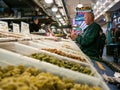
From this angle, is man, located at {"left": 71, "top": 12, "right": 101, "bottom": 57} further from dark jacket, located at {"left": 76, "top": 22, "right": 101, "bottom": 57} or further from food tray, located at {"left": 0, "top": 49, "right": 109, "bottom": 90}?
food tray, located at {"left": 0, "top": 49, "right": 109, "bottom": 90}

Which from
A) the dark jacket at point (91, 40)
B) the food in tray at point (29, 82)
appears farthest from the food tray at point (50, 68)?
the dark jacket at point (91, 40)

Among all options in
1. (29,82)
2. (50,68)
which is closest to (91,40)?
(50,68)

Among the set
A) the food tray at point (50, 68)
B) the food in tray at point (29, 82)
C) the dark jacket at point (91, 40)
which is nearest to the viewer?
the food in tray at point (29, 82)

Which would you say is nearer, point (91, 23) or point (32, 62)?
point (32, 62)

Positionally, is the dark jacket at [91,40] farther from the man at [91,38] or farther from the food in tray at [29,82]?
the food in tray at [29,82]

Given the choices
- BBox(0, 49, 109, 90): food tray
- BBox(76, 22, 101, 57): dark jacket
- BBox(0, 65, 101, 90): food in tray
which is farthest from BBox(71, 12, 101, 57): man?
BBox(0, 65, 101, 90): food in tray

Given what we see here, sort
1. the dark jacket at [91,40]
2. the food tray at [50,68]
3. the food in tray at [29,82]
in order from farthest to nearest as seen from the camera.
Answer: the dark jacket at [91,40]
the food tray at [50,68]
the food in tray at [29,82]

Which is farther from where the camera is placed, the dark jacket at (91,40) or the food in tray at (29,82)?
the dark jacket at (91,40)

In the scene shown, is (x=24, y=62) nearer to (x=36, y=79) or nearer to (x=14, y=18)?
(x=36, y=79)

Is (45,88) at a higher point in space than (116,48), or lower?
higher

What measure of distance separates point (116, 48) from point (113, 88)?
9.40 m

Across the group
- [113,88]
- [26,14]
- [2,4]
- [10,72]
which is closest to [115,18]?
[26,14]

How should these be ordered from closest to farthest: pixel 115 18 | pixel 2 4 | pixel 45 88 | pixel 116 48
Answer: pixel 45 88 → pixel 2 4 → pixel 116 48 → pixel 115 18

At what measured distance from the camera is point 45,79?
1348 millimetres
